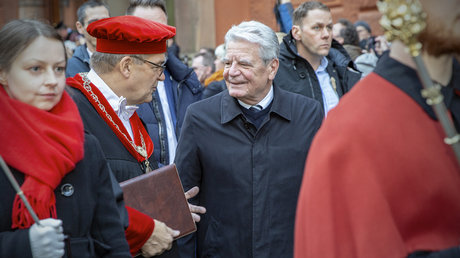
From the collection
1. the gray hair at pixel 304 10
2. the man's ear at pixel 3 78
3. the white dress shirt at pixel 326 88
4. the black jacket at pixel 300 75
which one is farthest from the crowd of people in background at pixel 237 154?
the gray hair at pixel 304 10

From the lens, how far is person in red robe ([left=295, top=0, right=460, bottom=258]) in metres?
2.02

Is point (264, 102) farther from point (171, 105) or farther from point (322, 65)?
point (322, 65)

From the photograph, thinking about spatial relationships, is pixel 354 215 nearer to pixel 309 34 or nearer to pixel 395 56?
pixel 395 56

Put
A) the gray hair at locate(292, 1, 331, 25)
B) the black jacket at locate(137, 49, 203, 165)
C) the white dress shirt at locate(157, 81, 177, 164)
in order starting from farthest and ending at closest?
the gray hair at locate(292, 1, 331, 25)
the white dress shirt at locate(157, 81, 177, 164)
the black jacket at locate(137, 49, 203, 165)

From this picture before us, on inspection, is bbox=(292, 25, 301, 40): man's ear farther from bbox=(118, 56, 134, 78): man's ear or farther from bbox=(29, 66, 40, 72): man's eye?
bbox=(29, 66, 40, 72): man's eye

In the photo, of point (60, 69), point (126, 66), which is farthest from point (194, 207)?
point (60, 69)

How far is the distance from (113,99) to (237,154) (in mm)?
748

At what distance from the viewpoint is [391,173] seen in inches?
Answer: 80.1

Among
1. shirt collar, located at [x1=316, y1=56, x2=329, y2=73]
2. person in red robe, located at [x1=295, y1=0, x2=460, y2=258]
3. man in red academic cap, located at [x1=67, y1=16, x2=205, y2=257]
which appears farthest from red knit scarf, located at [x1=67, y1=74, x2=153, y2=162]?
shirt collar, located at [x1=316, y1=56, x2=329, y2=73]

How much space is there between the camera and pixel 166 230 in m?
3.31

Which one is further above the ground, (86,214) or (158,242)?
(86,214)

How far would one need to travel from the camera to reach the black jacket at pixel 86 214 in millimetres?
2469

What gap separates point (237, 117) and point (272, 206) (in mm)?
533

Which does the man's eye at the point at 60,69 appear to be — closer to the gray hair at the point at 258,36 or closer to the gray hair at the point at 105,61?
the gray hair at the point at 105,61
